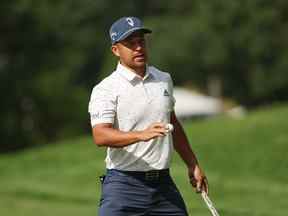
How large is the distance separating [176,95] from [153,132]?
162ft

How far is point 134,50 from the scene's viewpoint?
6965 mm

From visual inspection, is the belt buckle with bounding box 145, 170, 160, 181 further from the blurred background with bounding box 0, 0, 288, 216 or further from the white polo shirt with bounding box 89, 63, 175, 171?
the blurred background with bounding box 0, 0, 288, 216

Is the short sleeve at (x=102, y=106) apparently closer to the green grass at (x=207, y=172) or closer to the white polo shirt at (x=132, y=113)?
the white polo shirt at (x=132, y=113)

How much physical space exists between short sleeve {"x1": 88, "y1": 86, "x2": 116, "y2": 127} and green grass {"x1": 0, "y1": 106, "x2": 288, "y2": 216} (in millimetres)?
7795

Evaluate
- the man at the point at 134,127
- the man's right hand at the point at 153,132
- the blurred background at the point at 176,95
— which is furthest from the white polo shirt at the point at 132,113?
the blurred background at the point at 176,95

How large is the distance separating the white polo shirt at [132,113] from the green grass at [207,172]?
7.61 m

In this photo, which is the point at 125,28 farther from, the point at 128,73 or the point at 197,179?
the point at 197,179

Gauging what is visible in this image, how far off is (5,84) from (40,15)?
13.3 ft

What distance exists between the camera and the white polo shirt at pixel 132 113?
6.89 m

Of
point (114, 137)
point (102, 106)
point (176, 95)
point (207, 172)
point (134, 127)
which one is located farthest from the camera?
point (176, 95)

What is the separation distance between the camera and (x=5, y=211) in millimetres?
14820

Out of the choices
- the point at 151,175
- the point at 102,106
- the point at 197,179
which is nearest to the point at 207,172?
the point at 197,179

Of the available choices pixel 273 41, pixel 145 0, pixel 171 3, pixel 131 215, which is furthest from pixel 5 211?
pixel 145 0

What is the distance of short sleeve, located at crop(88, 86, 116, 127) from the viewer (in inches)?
268
